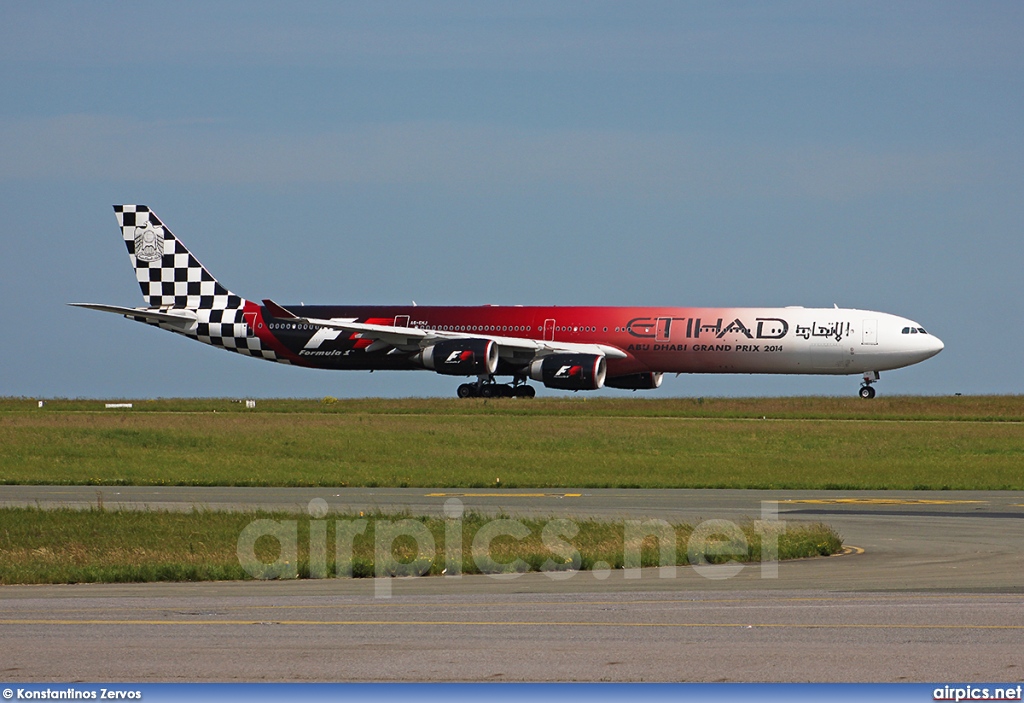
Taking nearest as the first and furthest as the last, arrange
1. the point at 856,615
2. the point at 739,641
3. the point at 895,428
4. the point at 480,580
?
the point at 739,641
the point at 856,615
the point at 480,580
the point at 895,428

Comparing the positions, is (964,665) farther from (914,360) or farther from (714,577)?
(914,360)

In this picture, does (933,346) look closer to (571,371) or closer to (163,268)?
(571,371)

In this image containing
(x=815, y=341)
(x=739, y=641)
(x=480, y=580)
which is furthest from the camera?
(x=815, y=341)

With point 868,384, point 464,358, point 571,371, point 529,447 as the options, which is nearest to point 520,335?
point 464,358

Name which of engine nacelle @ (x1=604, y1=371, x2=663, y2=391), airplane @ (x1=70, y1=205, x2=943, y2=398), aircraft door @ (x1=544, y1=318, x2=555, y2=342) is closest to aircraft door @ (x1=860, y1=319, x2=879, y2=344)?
airplane @ (x1=70, y1=205, x2=943, y2=398)

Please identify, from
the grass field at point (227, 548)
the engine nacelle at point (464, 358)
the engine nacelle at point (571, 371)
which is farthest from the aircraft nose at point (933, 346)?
the grass field at point (227, 548)

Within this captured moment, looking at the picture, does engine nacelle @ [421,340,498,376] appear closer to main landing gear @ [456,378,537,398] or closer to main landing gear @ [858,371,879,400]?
main landing gear @ [456,378,537,398]

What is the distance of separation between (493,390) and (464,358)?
326cm

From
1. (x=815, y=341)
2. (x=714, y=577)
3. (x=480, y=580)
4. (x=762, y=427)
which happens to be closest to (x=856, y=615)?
(x=714, y=577)

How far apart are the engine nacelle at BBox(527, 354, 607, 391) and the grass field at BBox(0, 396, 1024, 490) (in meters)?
1.66

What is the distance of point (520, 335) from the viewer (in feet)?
201

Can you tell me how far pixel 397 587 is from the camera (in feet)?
52.7

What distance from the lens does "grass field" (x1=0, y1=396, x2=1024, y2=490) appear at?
116 feet

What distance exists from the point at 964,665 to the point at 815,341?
153 feet
